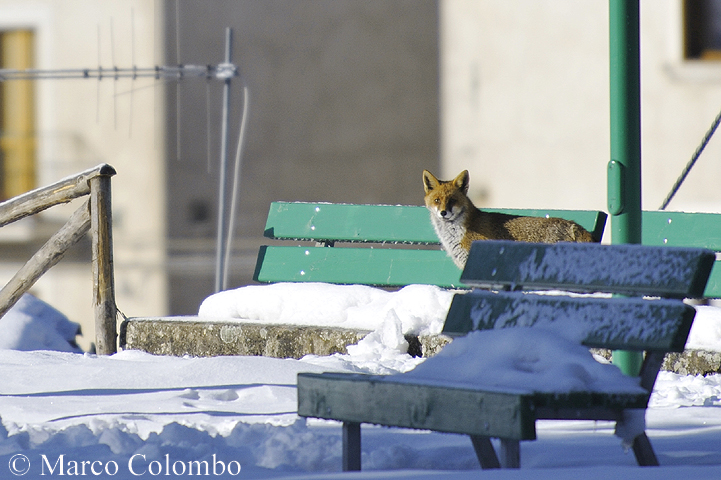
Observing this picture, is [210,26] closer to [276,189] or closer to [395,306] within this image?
[276,189]

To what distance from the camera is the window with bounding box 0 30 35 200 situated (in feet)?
50.9

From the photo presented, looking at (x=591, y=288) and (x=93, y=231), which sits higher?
(x=591, y=288)

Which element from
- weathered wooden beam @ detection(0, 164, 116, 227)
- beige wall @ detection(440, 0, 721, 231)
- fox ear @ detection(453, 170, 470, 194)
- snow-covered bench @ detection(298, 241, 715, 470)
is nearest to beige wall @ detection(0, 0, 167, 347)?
beige wall @ detection(440, 0, 721, 231)

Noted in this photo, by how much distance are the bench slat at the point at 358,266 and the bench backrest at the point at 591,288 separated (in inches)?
104

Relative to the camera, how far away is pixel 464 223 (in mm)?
6371

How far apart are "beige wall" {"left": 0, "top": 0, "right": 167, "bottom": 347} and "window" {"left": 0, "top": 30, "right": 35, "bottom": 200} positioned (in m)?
0.17

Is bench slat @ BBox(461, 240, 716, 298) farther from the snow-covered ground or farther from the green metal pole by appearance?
the green metal pole

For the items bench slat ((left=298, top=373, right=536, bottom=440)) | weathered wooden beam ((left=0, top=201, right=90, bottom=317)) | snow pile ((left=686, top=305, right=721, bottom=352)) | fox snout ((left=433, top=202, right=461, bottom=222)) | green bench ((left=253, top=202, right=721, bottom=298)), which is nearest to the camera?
bench slat ((left=298, top=373, right=536, bottom=440))

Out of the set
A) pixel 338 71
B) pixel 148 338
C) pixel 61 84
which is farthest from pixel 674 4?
pixel 61 84

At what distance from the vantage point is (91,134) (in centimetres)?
1531

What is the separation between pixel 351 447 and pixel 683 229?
3181 mm

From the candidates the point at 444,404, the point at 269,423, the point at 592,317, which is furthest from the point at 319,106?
the point at 444,404

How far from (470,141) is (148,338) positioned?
8595 mm

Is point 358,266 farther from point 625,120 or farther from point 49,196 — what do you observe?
point 625,120
